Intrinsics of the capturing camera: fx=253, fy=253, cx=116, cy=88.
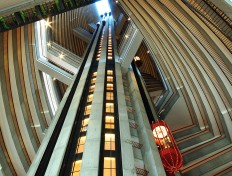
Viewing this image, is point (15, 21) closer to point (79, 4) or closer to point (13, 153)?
point (79, 4)

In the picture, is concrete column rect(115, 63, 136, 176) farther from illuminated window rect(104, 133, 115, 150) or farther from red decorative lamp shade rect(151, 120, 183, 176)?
red decorative lamp shade rect(151, 120, 183, 176)

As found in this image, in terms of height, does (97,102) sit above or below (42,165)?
above

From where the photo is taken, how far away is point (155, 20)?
40.8 feet

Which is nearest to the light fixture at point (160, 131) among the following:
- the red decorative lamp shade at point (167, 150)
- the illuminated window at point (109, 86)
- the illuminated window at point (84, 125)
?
the red decorative lamp shade at point (167, 150)

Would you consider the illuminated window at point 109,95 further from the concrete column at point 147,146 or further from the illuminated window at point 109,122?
the illuminated window at point 109,122

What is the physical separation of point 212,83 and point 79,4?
30.8ft

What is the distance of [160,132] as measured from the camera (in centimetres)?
954

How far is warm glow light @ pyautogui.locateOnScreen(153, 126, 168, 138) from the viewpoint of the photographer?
30.9 feet

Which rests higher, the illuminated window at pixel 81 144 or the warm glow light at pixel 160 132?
the warm glow light at pixel 160 132

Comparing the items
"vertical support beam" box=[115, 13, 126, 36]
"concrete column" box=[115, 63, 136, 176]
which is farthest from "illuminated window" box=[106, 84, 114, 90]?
"vertical support beam" box=[115, 13, 126, 36]

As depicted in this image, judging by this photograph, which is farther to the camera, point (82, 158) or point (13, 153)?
point (13, 153)

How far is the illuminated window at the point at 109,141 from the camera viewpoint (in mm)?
7805

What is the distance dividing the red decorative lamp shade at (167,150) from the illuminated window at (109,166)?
190 cm

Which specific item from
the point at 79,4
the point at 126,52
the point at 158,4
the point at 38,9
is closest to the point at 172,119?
the point at 126,52
